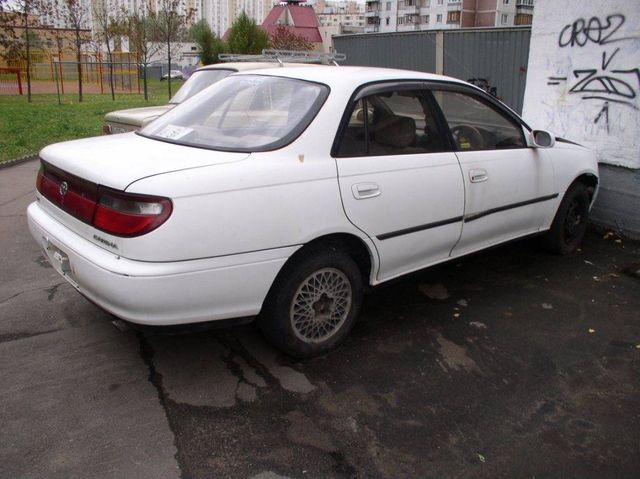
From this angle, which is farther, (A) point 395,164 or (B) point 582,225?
(B) point 582,225

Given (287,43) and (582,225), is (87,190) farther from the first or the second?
(287,43)

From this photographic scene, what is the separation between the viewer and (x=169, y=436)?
2822 mm

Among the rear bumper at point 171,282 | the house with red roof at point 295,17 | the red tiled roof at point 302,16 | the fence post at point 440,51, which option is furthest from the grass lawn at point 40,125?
the red tiled roof at point 302,16

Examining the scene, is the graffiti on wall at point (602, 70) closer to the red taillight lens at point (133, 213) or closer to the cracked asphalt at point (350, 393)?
the cracked asphalt at point (350, 393)

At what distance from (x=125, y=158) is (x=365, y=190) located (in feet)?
4.40

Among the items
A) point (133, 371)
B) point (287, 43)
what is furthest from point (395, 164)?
point (287, 43)

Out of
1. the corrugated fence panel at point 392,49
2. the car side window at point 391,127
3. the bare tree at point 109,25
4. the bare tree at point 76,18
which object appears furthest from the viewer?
the bare tree at point 109,25

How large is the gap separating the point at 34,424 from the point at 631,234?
568cm

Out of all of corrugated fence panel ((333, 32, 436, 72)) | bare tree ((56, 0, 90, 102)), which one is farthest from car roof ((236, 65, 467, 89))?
bare tree ((56, 0, 90, 102))

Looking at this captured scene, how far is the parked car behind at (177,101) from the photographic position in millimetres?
7215

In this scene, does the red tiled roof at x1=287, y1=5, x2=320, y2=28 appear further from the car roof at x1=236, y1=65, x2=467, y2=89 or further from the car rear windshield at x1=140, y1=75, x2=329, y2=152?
the car rear windshield at x1=140, y1=75, x2=329, y2=152

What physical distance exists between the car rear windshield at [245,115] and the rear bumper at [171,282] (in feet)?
2.24

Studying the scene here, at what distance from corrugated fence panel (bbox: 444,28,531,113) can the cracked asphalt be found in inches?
284

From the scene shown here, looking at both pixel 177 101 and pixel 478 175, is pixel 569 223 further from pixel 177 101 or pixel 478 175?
pixel 177 101
